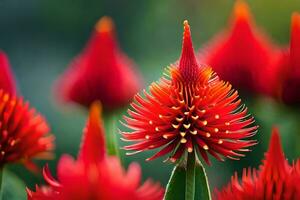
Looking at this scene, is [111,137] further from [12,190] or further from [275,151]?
[275,151]

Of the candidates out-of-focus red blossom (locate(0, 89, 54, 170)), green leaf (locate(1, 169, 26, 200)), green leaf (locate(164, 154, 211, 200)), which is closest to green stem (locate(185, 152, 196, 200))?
green leaf (locate(164, 154, 211, 200))

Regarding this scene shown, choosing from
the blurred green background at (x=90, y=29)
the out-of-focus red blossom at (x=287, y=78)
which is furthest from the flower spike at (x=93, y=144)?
the blurred green background at (x=90, y=29)

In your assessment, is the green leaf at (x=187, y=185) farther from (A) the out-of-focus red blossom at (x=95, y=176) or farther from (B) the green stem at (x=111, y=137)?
(B) the green stem at (x=111, y=137)

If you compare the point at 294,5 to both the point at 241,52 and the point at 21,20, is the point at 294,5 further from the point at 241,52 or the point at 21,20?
the point at 241,52

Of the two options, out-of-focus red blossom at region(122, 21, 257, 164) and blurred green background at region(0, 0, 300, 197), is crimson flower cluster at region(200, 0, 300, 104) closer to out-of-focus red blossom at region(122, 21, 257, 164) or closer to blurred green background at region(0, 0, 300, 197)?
out-of-focus red blossom at region(122, 21, 257, 164)

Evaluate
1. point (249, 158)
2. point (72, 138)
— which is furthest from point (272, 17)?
point (249, 158)
